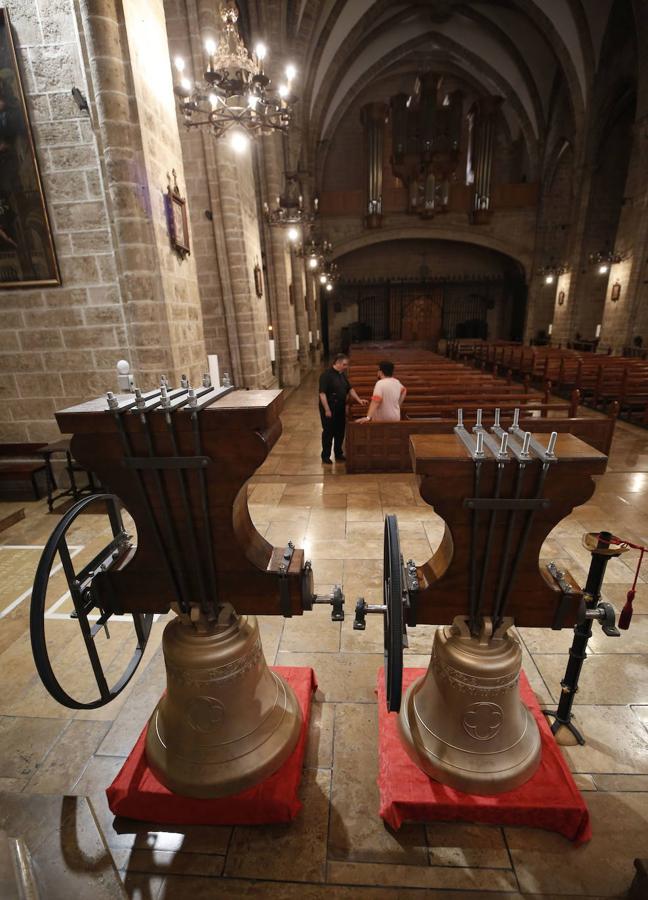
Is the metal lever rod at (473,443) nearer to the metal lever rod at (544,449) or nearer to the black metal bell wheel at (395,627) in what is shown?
the metal lever rod at (544,449)

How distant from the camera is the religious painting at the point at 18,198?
4.36 meters

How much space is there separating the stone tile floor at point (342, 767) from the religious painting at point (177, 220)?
3.67 metres

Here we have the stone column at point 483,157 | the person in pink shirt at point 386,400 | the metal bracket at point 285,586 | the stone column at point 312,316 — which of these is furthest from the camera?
the stone column at point 483,157

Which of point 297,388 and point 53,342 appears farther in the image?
point 297,388

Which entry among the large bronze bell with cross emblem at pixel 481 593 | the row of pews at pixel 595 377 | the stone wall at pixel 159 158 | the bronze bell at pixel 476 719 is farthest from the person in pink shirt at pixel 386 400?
the bronze bell at pixel 476 719

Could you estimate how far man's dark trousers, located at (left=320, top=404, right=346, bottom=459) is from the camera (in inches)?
241

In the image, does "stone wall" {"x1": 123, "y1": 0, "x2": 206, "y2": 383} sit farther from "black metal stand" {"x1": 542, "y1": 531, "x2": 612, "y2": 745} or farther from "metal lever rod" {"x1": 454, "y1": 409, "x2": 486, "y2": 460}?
"black metal stand" {"x1": 542, "y1": 531, "x2": 612, "y2": 745}

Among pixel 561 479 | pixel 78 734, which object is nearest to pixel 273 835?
pixel 78 734

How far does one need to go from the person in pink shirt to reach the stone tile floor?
2.17 metres

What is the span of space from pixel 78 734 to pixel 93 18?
5871 millimetres

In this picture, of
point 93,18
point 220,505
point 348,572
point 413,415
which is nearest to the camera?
point 220,505

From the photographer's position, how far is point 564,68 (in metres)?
16.4

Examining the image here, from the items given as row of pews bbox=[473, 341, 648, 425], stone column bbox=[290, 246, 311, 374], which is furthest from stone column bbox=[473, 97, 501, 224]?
stone column bbox=[290, 246, 311, 374]

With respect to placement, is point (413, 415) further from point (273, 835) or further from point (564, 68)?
point (564, 68)
